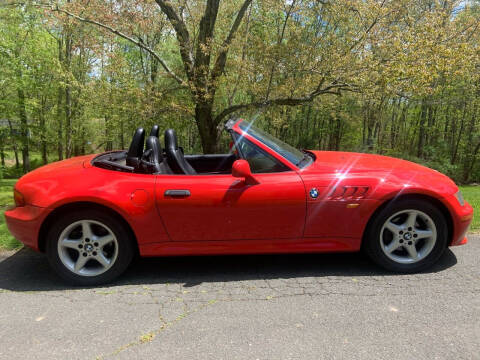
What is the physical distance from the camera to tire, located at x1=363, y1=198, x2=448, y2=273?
10.2 ft

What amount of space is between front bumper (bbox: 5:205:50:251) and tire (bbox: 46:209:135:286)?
132 mm

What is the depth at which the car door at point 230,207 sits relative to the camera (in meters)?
2.99

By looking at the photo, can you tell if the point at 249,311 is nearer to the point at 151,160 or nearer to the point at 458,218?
the point at 151,160

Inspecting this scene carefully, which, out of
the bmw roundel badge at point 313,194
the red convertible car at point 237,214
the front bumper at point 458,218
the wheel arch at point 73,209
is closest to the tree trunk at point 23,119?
the wheel arch at point 73,209

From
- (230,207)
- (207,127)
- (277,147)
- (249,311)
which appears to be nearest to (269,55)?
(207,127)

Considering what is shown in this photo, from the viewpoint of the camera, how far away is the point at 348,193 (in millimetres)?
3049

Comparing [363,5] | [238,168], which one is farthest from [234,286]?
[363,5]

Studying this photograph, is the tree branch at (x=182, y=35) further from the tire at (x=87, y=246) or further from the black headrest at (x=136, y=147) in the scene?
the tire at (x=87, y=246)

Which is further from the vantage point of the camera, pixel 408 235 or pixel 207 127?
pixel 207 127

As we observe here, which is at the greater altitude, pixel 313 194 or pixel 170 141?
pixel 170 141

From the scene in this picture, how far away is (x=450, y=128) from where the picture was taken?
23.9 metres

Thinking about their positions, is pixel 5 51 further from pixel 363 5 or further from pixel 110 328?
pixel 110 328

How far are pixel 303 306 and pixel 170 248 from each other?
1294 mm

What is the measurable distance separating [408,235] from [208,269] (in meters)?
1.97
